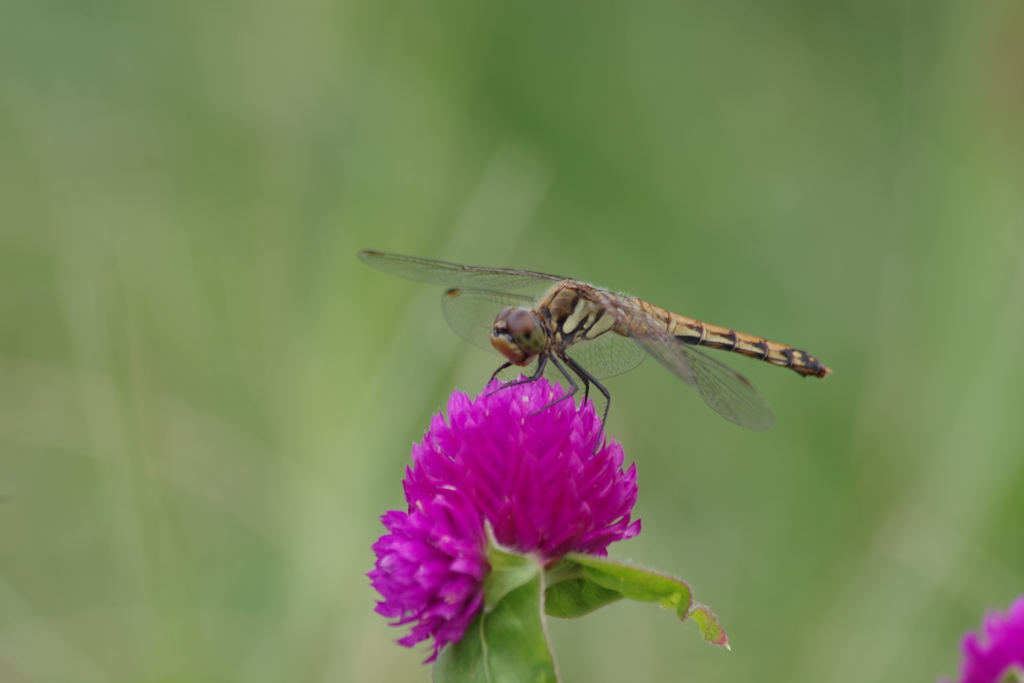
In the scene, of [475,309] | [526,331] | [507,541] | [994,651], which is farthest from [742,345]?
[994,651]

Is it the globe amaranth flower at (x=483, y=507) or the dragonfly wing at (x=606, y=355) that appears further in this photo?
the dragonfly wing at (x=606, y=355)

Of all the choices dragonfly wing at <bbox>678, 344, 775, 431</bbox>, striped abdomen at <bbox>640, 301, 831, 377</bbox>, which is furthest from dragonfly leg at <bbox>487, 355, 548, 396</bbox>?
striped abdomen at <bbox>640, 301, 831, 377</bbox>

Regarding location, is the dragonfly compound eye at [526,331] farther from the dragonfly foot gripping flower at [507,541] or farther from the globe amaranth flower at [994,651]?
the globe amaranth flower at [994,651]

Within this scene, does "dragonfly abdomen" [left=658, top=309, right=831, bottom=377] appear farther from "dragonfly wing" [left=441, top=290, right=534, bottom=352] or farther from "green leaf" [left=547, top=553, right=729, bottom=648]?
"green leaf" [left=547, top=553, right=729, bottom=648]

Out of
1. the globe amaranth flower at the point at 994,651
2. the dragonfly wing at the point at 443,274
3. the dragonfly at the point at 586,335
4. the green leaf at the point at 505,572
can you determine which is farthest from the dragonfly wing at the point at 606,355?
the globe amaranth flower at the point at 994,651

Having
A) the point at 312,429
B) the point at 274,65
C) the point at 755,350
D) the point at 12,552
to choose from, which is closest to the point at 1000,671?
the point at 755,350

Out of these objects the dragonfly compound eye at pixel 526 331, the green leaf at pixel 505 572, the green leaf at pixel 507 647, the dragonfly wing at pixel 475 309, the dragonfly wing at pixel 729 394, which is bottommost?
the green leaf at pixel 507 647

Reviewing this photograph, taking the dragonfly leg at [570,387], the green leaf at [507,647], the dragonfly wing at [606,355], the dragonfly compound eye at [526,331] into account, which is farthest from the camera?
the dragonfly wing at [606,355]
